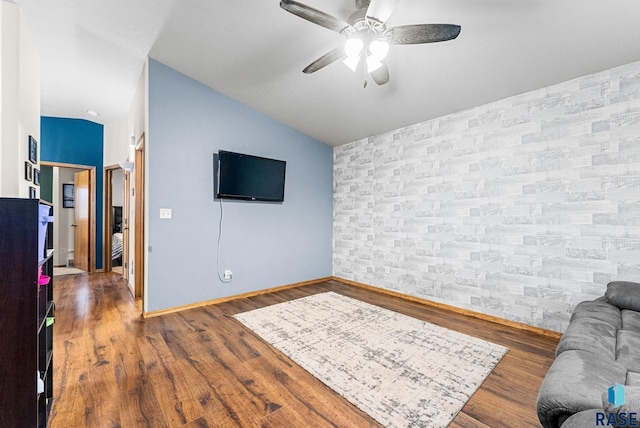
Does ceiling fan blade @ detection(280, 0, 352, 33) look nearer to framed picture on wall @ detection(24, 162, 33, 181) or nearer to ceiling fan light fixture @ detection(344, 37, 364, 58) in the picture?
ceiling fan light fixture @ detection(344, 37, 364, 58)

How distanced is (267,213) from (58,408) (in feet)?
9.27

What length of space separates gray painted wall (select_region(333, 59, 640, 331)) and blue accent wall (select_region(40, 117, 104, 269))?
5.55m

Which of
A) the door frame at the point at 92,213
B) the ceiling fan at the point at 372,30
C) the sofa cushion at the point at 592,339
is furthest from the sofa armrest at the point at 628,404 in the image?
the door frame at the point at 92,213

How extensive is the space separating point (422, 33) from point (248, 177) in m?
2.63

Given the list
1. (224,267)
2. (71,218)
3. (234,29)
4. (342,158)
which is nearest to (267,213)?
(224,267)

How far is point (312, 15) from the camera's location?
1.75 meters

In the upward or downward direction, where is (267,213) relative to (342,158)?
downward

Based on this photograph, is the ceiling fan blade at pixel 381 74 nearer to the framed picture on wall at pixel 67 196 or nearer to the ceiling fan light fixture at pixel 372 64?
the ceiling fan light fixture at pixel 372 64

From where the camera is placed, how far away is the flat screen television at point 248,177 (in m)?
3.48

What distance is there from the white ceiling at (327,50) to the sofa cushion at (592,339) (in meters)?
2.04

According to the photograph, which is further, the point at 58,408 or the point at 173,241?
the point at 173,241

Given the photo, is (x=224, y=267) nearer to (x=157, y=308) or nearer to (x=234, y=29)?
(x=157, y=308)

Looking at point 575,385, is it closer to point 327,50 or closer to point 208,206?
point 327,50

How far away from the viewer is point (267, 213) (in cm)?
407
